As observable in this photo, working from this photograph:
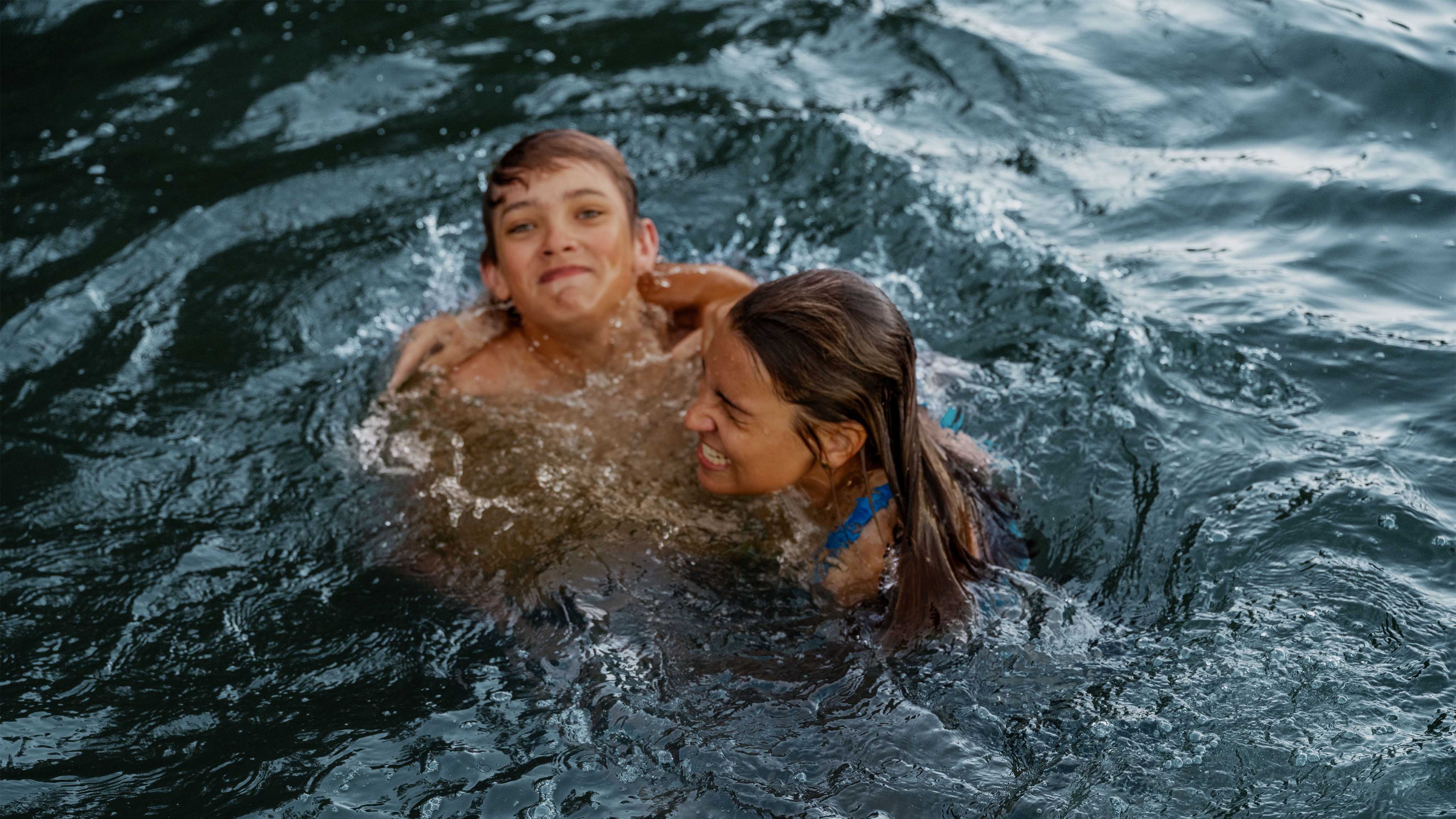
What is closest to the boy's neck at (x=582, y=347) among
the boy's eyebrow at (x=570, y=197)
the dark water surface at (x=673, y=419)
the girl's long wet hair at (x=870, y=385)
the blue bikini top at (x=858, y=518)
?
the boy's eyebrow at (x=570, y=197)

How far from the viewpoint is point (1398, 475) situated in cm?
424

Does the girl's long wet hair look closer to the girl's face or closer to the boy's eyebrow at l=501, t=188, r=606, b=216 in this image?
the girl's face

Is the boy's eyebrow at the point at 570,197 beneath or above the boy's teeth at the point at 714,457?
above

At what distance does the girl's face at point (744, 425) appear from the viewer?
3848mm

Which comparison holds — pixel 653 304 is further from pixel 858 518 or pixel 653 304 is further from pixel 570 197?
pixel 858 518

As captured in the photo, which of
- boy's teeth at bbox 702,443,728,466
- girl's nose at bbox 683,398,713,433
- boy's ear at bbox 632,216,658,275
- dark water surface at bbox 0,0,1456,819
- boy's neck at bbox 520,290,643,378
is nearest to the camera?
dark water surface at bbox 0,0,1456,819

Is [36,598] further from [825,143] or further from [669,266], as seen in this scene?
[825,143]

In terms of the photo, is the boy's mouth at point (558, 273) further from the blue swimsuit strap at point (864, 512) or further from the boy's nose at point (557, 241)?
the blue swimsuit strap at point (864, 512)

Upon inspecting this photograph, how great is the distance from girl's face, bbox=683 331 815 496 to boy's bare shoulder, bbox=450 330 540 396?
1.27 metres

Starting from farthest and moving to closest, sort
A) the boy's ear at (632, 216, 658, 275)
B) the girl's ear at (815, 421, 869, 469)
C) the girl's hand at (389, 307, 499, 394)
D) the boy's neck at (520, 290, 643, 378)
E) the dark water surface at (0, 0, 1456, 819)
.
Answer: the boy's ear at (632, 216, 658, 275), the boy's neck at (520, 290, 643, 378), the girl's hand at (389, 307, 499, 394), the girl's ear at (815, 421, 869, 469), the dark water surface at (0, 0, 1456, 819)

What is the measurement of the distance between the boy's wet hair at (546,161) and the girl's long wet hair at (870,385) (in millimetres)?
1390

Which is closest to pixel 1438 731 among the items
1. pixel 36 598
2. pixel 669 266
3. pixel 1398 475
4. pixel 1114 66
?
pixel 1398 475

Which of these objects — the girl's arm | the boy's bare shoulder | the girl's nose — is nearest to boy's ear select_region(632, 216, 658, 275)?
the girl's arm

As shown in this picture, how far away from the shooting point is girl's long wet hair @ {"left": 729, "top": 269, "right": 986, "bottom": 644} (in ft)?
12.2
